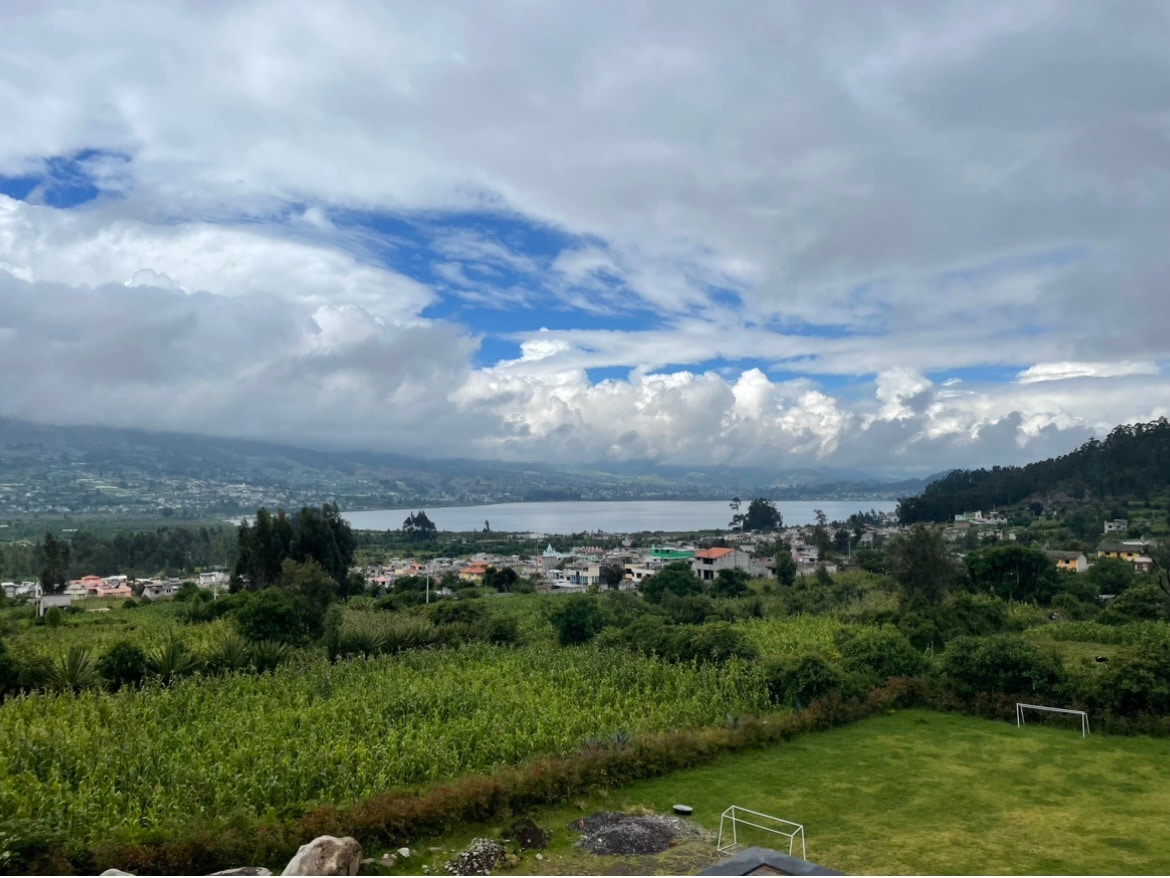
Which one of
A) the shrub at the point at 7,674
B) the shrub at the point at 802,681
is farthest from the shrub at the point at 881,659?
the shrub at the point at 7,674

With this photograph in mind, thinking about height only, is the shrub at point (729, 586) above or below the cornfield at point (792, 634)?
below

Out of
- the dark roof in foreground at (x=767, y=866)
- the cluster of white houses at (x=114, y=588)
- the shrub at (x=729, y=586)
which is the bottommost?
the cluster of white houses at (x=114, y=588)

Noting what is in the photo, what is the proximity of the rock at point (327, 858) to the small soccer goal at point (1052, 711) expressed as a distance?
9583 millimetres

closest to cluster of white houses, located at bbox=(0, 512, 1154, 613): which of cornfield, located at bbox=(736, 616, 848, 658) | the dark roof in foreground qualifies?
cornfield, located at bbox=(736, 616, 848, 658)

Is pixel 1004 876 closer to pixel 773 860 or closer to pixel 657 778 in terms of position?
pixel 773 860

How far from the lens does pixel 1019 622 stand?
21953mm

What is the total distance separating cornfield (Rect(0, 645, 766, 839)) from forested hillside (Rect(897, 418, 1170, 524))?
205 feet

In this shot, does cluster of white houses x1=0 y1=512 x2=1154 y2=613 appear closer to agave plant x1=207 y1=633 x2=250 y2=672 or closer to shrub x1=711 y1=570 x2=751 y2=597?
shrub x1=711 y1=570 x2=751 y2=597

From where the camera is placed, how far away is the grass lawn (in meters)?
6.59

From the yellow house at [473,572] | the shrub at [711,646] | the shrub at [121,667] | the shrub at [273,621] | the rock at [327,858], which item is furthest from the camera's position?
the yellow house at [473,572]

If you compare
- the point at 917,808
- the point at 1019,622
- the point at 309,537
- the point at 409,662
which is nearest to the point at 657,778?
the point at 917,808

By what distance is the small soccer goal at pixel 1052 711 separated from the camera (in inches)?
431

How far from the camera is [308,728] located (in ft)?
31.9

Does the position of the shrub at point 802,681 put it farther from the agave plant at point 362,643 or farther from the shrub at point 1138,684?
the agave plant at point 362,643
